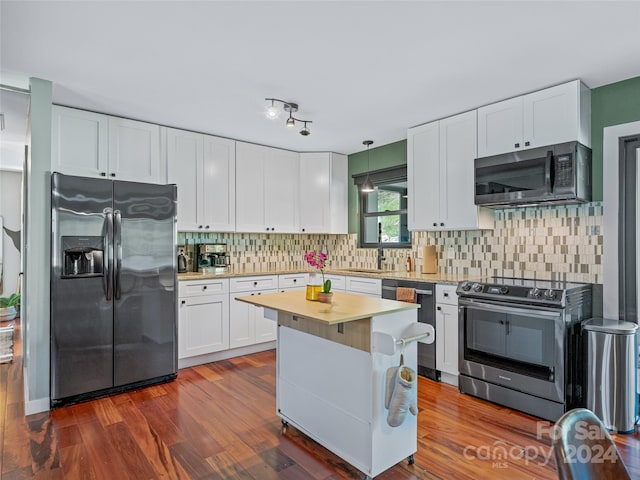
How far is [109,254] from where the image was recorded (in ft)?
10.8

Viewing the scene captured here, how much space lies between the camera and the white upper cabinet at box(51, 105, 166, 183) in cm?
342

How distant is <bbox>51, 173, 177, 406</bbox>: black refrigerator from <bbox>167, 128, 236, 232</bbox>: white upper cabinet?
0.59m

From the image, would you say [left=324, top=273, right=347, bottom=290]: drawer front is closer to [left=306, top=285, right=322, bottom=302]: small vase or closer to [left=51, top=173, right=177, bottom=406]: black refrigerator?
[left=51, top=173, right=177, bottom=406]: black refrigerator

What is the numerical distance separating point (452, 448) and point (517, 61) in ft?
8.47

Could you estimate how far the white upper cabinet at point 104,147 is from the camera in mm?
3418

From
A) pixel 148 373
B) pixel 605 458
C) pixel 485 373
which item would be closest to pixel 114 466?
pixel 148 373

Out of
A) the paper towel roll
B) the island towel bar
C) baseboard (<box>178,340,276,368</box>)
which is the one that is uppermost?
the paper towel roll

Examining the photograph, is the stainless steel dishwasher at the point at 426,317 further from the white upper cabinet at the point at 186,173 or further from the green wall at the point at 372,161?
the white upper cabinet at the point at 186,173

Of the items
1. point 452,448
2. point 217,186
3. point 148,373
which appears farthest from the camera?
point 217,186

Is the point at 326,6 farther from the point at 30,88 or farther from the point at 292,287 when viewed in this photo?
the point at 292,287

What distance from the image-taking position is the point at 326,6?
6.75 ft

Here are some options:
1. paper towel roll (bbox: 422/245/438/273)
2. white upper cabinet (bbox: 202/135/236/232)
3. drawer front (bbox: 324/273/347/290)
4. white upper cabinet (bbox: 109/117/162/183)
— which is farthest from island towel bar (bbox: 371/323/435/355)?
white upper cabinet (bbox: 109/117/162/183)

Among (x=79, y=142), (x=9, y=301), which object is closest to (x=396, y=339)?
(x=79, y=142)

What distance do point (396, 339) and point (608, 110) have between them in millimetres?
2569
